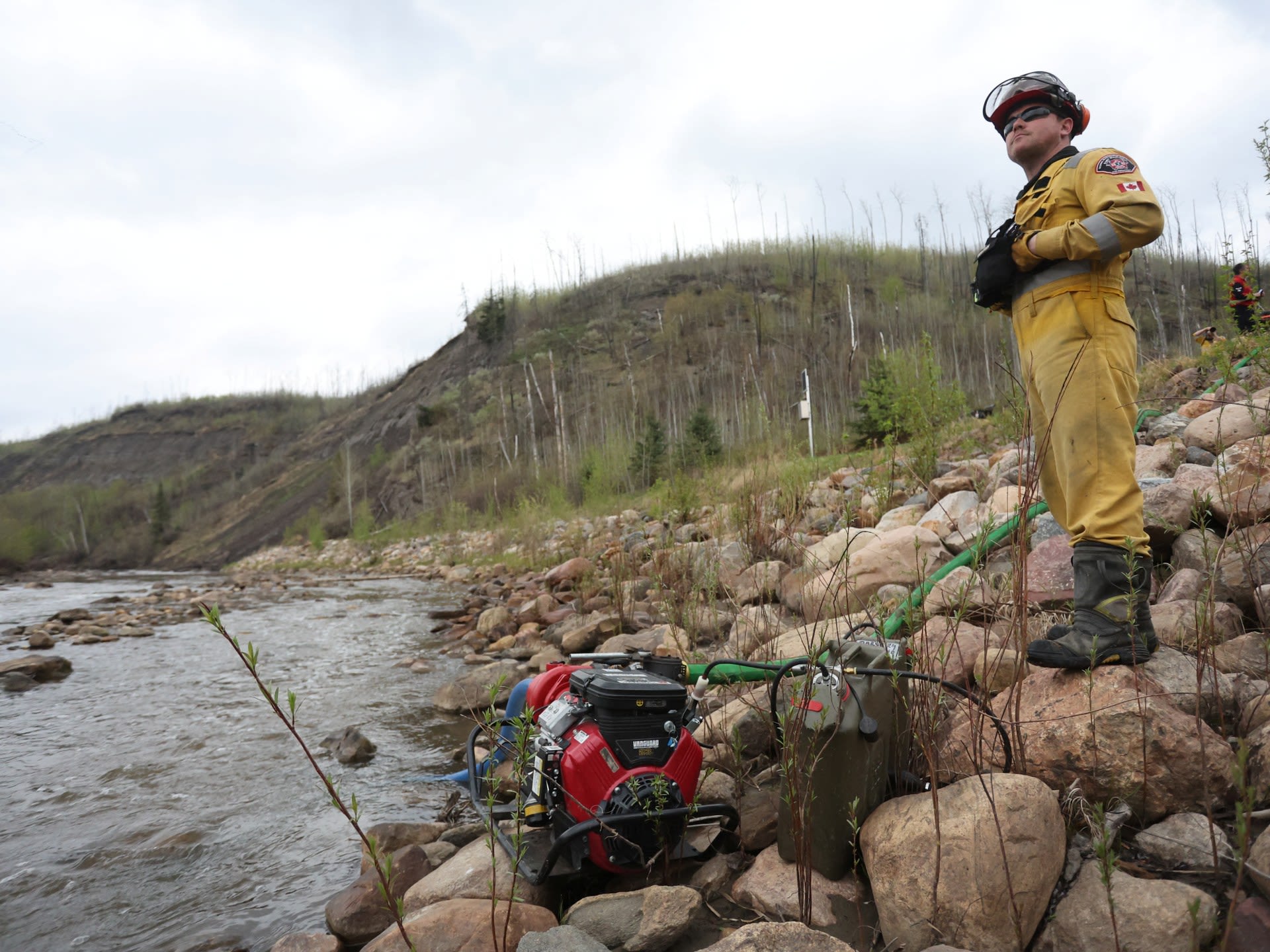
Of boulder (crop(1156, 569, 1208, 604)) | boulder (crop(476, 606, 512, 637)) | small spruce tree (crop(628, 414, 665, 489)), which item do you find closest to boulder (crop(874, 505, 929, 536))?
boulder (crop(1156, 569, 1208, 604))

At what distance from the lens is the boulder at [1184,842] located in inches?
60.8

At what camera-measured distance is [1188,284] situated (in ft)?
126

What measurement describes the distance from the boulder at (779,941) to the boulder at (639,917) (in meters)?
0.32

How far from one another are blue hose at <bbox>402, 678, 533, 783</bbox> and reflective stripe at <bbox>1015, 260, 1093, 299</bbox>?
7.52ft

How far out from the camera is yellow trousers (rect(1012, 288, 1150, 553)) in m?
2.03

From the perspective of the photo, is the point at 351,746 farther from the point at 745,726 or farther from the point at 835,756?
the point at 835,756

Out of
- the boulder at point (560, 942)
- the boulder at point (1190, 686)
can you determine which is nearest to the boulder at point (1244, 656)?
the boulder at point (1190, 686)

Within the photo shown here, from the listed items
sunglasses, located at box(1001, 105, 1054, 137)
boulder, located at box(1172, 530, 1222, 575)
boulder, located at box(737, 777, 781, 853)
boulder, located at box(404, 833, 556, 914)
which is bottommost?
boulder, located at box(404, 833, 556, 914)

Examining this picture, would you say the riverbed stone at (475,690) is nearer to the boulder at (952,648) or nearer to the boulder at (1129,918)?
the boulder at (952,648)

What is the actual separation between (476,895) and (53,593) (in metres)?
22.7

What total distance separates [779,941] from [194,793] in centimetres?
353

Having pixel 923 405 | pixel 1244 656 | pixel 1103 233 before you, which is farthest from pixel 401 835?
pixel 923 405

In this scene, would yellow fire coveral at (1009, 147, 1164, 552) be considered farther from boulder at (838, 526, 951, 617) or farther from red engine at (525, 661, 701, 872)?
boulder at (838, 526, 951, 617)

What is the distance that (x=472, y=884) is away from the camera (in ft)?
7.25
